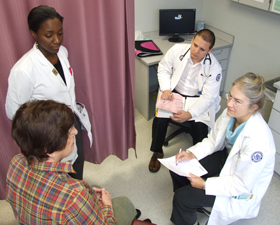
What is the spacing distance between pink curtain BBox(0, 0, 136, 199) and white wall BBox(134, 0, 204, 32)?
1.27 m

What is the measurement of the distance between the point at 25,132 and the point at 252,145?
1.14 m

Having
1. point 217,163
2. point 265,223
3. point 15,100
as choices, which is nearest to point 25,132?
point 15,100

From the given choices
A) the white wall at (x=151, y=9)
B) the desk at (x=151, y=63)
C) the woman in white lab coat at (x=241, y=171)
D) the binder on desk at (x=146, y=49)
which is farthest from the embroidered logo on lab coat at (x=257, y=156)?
the white wall at (x=151, y=9)

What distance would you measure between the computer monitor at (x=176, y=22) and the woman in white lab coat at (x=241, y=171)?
1.69 meters

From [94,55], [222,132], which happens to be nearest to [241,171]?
[222,132]

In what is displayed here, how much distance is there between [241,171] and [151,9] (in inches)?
86.5

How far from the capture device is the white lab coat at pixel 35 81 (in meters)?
1.45

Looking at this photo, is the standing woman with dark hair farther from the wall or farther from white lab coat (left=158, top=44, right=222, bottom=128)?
the wall

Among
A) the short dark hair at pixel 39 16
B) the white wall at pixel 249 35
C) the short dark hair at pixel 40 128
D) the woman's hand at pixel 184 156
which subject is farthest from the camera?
the white wall at pixel 249 35

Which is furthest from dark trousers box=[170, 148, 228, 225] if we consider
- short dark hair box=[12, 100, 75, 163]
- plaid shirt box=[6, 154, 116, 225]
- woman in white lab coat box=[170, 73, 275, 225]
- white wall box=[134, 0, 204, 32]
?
white wall box=[134, 0, 204, 32]

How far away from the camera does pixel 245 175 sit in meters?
1.43

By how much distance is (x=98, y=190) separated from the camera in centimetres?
142

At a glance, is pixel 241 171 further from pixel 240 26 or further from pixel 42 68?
pixel 240 26

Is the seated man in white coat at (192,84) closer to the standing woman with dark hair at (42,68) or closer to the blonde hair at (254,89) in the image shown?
the blonde hair at (254,89)
